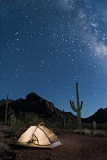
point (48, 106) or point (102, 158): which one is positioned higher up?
point (48, 106)

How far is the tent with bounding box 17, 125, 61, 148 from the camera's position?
9284 mm

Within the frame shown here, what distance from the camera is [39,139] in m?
9.48

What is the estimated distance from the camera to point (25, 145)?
930 centimetres

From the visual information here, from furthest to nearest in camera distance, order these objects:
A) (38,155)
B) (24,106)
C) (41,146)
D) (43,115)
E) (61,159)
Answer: (24,106), (43,115), (41,146), (38,155), (61,159)

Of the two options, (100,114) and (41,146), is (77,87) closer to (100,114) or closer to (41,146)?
(41,146)

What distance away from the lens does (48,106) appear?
54.6 m

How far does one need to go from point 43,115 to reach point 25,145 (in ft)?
137

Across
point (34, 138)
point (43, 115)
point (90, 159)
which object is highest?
point (43, 115)

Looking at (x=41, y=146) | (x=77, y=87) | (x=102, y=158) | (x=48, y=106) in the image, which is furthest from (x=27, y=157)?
(x=48, y=106)

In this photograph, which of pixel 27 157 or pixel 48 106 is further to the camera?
pixel 48 106

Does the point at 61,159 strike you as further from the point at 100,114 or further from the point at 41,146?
the point at 100,114

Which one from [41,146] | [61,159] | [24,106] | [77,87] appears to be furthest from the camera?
[24,106]

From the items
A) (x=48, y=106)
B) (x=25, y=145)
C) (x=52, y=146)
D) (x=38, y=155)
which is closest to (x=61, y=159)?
(x=38, y=155)

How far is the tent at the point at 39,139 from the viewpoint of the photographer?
9.28m
